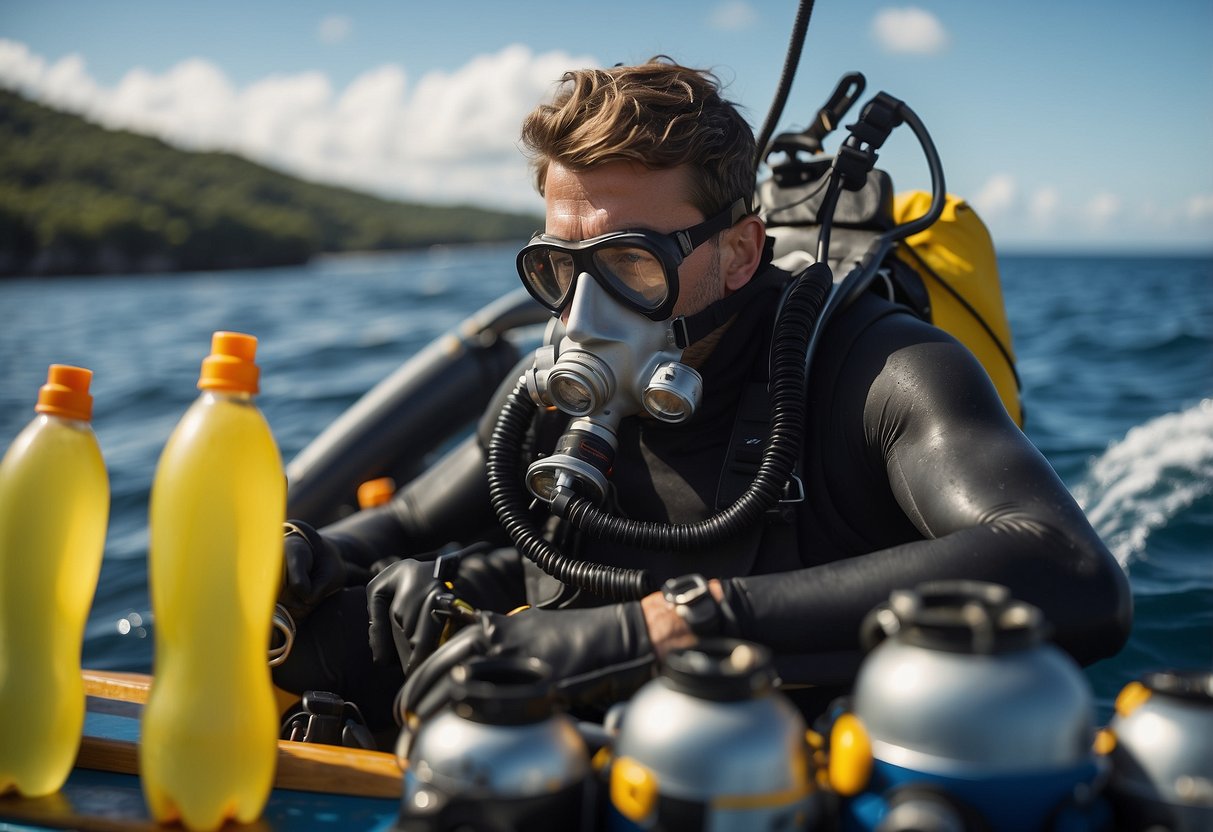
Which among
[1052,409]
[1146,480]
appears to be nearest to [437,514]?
[1146,480]

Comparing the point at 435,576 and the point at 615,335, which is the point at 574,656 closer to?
the point at 435,576

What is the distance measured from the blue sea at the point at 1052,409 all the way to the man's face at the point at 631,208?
1.15m

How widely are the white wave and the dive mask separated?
2.32m

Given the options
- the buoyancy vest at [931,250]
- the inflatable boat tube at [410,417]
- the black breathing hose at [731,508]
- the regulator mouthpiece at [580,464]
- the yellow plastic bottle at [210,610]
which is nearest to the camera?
the yellow plastic bottle at [210,610]

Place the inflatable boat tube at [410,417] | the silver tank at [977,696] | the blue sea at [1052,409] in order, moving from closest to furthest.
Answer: the silver tank at [977,696]
the blue sea at [1052,409]
the inflatable boat tube at [410,417]

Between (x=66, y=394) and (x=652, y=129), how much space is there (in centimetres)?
118

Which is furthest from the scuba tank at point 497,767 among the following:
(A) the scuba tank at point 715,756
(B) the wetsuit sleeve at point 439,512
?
(B) the wetsuit sleeve at point 439,512

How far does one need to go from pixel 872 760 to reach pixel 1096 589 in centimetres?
57

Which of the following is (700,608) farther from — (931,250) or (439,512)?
(931,250)

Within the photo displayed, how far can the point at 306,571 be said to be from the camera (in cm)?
198

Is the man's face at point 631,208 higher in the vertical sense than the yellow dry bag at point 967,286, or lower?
Result: higher

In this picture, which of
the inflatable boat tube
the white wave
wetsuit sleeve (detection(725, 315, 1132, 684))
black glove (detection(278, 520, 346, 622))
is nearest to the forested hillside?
the white wave

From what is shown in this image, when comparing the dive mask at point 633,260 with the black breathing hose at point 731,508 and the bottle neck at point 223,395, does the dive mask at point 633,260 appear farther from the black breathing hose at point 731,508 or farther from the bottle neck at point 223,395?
the bottle neck at point 223,395

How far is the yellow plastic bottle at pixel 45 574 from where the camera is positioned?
122cm
